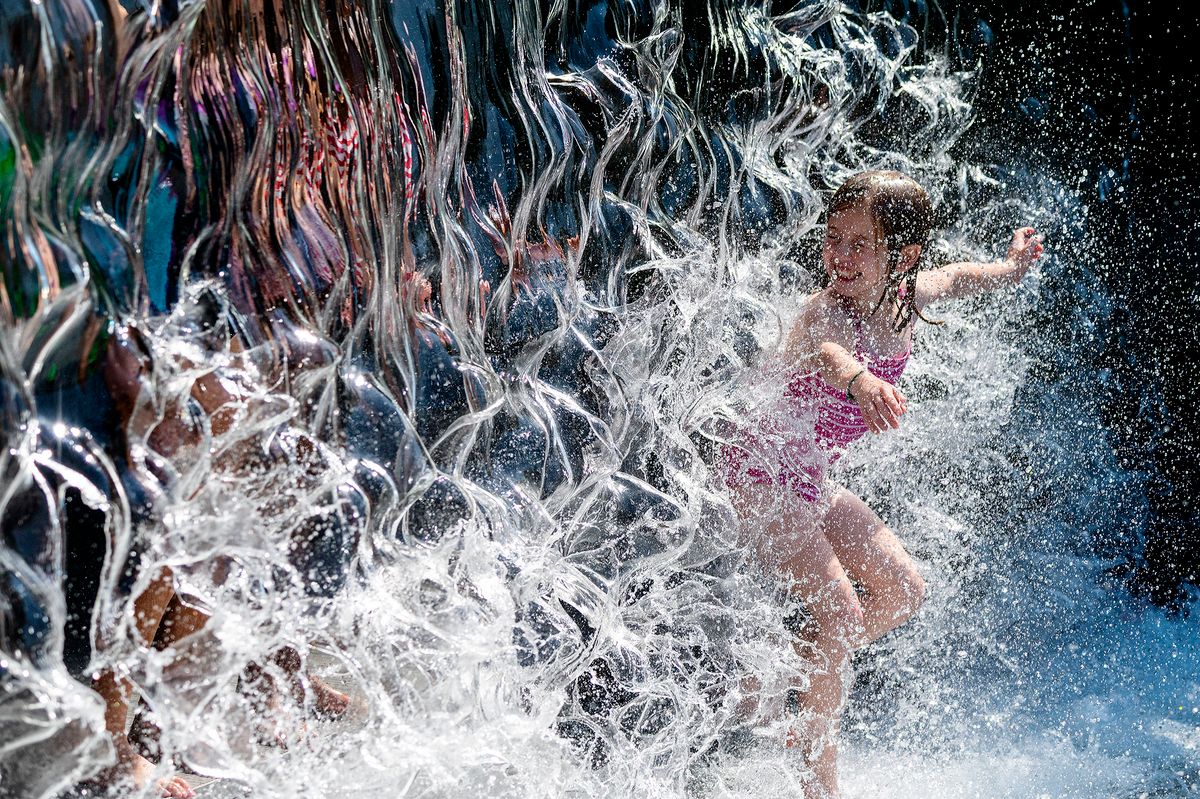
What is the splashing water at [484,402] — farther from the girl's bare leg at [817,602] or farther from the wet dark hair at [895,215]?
the wet dark hair at [895,215]

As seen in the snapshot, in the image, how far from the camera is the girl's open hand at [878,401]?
6.02 feet

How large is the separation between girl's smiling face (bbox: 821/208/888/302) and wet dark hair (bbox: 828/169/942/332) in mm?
15

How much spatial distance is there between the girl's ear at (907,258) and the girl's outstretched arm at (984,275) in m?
Answer: 0.08

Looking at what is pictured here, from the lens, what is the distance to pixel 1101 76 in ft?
10.1

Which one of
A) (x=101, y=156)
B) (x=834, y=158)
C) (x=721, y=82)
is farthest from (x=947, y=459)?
(x=101, y=156)

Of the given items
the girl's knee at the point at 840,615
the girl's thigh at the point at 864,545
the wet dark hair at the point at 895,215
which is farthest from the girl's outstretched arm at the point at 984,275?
the girl's knee at the point at 840,615

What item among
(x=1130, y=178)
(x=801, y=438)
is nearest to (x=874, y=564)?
(x=801, y=438)

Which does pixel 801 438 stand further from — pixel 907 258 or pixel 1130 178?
pixel 1130 178

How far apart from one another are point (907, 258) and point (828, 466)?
477mm

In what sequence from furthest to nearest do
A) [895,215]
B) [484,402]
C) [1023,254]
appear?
1. [1023,254]
2. [895,215]
3. [484,402]

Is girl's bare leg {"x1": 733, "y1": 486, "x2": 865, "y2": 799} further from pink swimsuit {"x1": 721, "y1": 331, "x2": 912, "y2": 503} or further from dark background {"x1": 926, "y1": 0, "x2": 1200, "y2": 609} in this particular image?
dark background {"x1": 926, "y1": 0, "x2": 1200, "y2": 609}

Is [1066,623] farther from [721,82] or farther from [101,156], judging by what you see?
[101,156]

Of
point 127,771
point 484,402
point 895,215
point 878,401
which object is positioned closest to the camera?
point 127,771

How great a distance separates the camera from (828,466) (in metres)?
2.19
